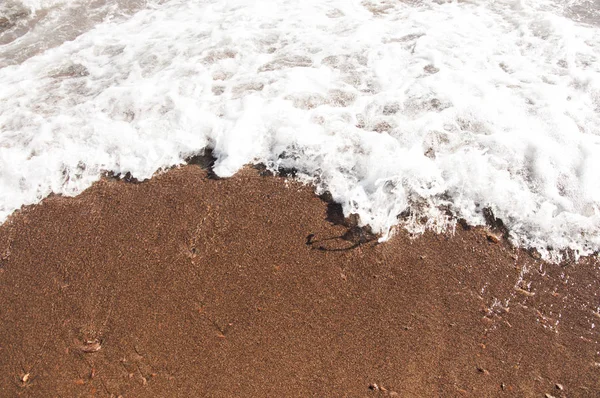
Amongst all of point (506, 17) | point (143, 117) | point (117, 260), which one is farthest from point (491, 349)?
point (506, 17)

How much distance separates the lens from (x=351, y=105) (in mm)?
4133

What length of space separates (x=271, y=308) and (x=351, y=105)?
2.27 meters

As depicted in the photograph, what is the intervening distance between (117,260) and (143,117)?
170 cm

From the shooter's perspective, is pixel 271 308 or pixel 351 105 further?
pixel 351 105

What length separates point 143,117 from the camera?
4164 millimetres

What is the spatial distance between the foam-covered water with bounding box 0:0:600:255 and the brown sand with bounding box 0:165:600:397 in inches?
14.0

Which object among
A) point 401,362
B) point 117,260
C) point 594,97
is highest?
point 594,97

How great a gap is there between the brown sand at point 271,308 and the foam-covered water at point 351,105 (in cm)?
36

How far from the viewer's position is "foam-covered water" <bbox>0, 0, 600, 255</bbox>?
338 centimetres

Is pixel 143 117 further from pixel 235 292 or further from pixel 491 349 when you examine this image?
pixel 491 349

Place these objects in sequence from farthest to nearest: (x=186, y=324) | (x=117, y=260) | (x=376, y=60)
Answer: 1. (x=376, y=60)
2. (x=117, y=260)
3. (x=186, y=324)

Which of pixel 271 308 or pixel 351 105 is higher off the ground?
pixel 351 105

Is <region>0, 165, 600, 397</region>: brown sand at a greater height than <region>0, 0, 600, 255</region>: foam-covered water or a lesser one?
lesser

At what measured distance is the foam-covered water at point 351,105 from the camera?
3.38m
